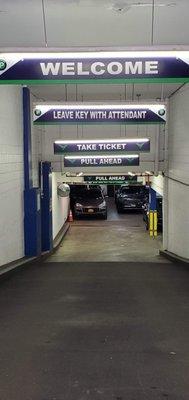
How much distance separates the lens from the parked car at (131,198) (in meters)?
28.3

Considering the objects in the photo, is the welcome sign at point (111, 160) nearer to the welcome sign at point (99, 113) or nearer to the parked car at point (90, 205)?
the welcome sign at point (99, 113)

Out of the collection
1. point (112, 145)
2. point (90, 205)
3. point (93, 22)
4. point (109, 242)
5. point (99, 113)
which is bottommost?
point (109, 242)

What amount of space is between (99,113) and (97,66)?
407cm

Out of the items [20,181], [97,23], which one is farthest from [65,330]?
[20,181]

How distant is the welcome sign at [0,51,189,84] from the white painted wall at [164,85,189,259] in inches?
295

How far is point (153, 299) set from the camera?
25.3ft

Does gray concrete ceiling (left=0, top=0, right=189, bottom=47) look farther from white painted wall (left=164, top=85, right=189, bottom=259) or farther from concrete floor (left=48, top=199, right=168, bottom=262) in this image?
concrete floor (left=48, top=199, right=168, bottom=262)

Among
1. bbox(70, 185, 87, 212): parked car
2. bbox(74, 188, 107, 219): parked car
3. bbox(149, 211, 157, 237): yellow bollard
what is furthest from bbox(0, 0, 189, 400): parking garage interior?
bbox(70, 185, 87, 212): parked car

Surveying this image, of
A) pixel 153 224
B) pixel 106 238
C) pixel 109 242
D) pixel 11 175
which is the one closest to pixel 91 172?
pixel 109 242

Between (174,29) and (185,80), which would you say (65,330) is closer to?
(185,80)

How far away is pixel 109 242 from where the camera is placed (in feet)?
62.4

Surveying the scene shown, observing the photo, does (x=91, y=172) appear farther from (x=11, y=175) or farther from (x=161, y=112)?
(x=161, y=112)

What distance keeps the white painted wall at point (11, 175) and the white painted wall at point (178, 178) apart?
426 centimetres

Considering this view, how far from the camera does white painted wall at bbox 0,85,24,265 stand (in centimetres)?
1020
